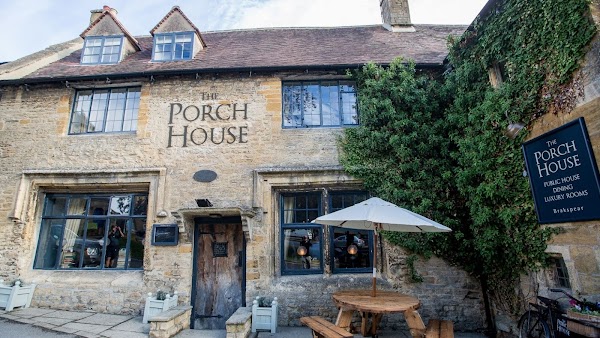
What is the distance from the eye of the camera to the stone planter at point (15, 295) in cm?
646

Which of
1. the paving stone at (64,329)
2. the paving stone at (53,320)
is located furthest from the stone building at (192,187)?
the paving stone at (64,329)

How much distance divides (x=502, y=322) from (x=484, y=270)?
3.02 feet

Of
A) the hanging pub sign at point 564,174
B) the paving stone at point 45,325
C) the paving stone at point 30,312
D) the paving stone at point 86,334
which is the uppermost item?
the hanging pub sign at point 564,174

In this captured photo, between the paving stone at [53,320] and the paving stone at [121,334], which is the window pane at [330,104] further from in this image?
the paving stone at [53,320]

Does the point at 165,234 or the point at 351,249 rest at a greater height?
→ the point at 165,234

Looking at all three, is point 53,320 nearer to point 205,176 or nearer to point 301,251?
point 205,176

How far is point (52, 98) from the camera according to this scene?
7.92 meters

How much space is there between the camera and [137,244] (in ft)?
24.0

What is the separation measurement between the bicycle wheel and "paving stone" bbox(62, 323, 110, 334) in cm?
698

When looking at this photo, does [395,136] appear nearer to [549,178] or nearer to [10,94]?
[549,178]

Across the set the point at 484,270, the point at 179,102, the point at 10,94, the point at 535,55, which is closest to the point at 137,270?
the point at 179,102

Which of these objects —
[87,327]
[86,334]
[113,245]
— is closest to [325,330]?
[86,334]

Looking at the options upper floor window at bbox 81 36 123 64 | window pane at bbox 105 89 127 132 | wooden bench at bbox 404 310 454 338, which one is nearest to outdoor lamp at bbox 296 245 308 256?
wooden bench at bbox 404 310 454 338

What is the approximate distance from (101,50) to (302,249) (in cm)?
784
